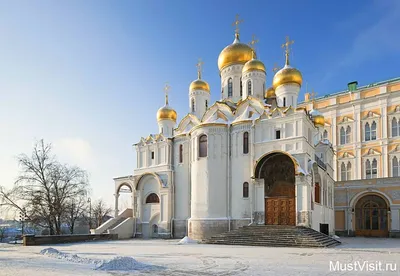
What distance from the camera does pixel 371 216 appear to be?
30312mm

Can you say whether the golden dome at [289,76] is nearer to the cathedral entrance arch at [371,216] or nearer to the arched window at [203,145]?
the arched window at [203,145]

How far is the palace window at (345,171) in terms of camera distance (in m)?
36.0

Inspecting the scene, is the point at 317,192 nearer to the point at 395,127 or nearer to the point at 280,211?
the point at 280,211

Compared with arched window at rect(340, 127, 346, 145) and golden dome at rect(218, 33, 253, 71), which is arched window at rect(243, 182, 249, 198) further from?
arched window at rect(340, 127, 346, 145)

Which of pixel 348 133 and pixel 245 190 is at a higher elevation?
pixel 348 133

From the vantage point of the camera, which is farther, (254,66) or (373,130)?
(373,130)

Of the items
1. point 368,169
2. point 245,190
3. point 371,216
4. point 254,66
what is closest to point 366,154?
point 368,169

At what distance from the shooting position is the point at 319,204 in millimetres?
24438

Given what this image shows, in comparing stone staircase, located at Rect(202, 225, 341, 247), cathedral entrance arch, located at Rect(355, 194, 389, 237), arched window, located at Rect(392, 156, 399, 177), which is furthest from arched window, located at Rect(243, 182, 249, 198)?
arched window, located at Rect(392, 156, 399, 177)

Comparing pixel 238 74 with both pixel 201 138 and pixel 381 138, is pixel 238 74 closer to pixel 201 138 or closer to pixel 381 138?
pixel 201 138

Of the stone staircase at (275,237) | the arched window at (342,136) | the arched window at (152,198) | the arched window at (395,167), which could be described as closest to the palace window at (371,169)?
the arched window at (395,167)

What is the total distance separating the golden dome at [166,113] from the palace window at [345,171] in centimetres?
1651

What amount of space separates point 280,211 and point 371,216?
11576mm

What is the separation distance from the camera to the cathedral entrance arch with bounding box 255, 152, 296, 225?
2252 cm
